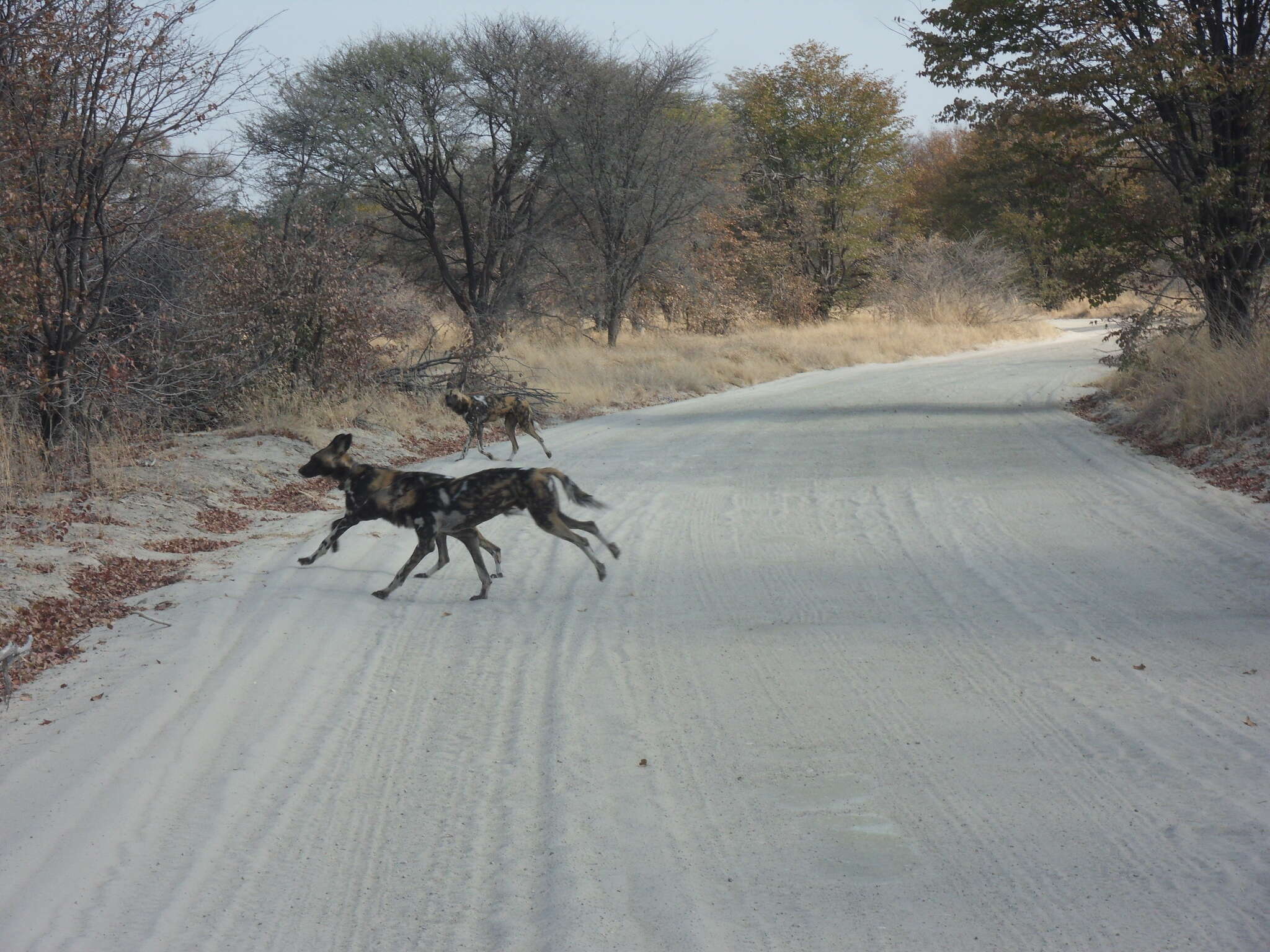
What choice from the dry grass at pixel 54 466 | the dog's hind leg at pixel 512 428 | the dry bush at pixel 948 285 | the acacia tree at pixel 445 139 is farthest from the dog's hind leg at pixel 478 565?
the dry bush at pixel 948 285

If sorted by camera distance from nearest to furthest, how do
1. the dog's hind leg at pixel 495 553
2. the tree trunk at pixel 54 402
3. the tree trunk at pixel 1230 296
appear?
the dog's hind leg at pixel 495 553
the tree trunk at pixel 54 402
the tree trunk at pixel 1230 296

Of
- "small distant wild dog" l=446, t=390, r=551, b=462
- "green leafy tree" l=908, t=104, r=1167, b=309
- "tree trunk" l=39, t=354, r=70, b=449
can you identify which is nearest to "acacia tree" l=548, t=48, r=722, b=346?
"green leafy tree" l=908, t=104, r=1167, b=309

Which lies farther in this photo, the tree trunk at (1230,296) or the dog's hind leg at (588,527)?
the tree trunk at (1230,296)

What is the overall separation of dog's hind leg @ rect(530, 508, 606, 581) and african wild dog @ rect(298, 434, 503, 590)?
37 cm

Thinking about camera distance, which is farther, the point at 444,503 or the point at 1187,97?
the point at 1187,97

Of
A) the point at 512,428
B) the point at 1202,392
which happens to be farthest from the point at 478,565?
the point at 1202,392

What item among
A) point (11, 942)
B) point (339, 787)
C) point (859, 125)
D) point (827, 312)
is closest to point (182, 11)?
point (339, 787)

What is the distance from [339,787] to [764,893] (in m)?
1.63

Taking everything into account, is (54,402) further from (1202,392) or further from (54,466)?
(1202,392)

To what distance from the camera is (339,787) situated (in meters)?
4.00

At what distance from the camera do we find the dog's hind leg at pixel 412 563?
21.0 feet

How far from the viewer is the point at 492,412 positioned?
39.9 ft

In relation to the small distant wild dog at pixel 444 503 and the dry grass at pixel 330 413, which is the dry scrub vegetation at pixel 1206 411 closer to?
the small distant wild dog at pixel 444 503

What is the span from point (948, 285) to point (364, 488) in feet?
104
